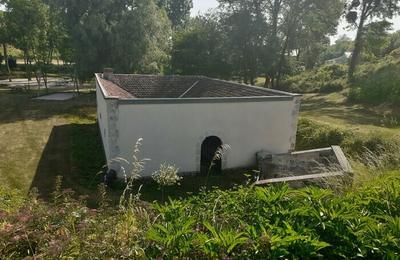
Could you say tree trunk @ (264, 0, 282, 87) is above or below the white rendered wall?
above

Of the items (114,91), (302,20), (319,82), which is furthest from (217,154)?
(319,82)

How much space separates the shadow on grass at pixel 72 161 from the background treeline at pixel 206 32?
12532 millimetres

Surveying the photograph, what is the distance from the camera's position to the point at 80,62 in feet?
107

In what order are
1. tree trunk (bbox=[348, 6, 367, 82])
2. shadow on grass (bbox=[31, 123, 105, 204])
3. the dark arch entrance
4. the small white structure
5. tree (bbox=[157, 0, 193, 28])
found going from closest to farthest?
shadow on grass (bbox=[31, 123, 105, 204])
the small white structure
the dark arch entrance
tree trunk (bbox=[348, 6, 367, 82])
tree (bbox=[157, 0, 193, 28])

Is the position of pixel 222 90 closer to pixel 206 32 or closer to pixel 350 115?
pixel 350 115

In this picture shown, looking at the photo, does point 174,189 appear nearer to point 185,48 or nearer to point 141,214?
point 141,214

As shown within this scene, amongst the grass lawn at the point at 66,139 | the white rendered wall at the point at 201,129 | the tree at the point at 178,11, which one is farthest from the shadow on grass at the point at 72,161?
the tree at the point at 178,11

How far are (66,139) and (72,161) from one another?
170 inches

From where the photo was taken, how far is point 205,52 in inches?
1437

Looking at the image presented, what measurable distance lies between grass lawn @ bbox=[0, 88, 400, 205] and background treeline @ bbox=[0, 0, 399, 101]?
5402mm

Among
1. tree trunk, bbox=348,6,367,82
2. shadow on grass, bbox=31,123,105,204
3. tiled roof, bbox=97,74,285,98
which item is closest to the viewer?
shadow on grass, bbox=31,123,105,204

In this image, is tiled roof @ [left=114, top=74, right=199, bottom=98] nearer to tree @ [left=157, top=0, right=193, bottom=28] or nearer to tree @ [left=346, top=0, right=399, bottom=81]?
tree @ [left=346, top=0, right=399, bottom=81]

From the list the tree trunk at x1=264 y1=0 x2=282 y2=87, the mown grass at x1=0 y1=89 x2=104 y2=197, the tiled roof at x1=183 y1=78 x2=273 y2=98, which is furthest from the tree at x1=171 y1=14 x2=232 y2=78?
the mown grass at x1=0 y1=89 x2=104 y2=197

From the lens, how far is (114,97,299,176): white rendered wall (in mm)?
14266
